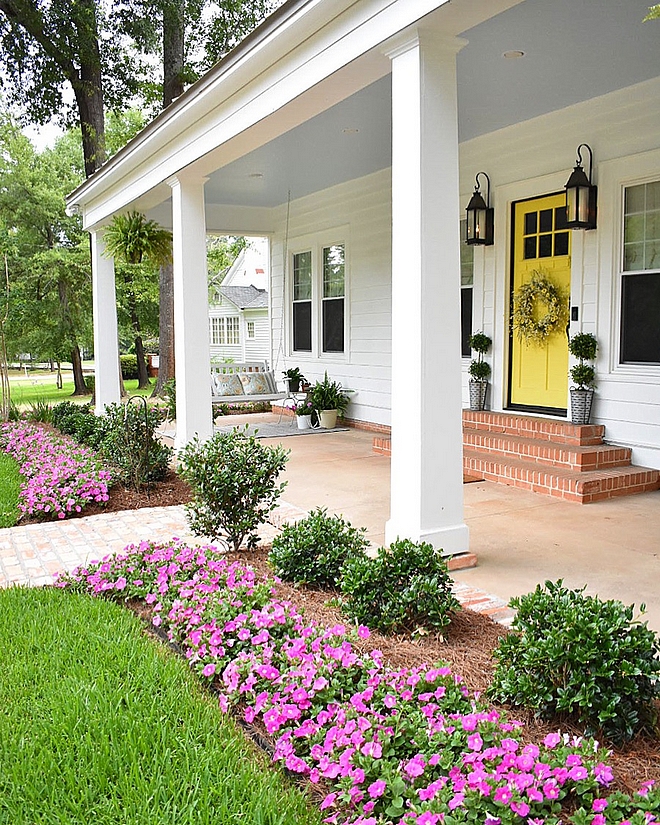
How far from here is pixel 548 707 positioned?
2.40 m

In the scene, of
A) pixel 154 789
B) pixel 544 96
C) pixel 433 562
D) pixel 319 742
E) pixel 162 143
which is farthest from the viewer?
pixel 162 143

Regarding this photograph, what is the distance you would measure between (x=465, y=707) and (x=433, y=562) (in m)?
0.94

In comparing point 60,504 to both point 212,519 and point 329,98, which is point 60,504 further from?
point 329,98

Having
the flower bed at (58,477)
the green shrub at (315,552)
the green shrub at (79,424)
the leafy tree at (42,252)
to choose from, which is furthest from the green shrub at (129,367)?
the green shrub at (315,552)

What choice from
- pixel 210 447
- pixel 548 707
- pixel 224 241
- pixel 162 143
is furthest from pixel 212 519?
pixel 224 241

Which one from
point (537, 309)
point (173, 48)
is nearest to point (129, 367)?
point (173, 48)

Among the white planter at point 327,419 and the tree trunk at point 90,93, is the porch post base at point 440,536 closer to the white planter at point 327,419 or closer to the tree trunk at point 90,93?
the white planter at point 327,419

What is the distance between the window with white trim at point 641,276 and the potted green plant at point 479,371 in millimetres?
1643

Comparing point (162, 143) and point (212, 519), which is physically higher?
point (162, 143)

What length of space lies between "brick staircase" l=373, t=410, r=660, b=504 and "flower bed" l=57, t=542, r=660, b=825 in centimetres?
317

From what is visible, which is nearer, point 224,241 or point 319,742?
point 319,742

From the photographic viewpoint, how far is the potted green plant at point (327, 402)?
1016cm

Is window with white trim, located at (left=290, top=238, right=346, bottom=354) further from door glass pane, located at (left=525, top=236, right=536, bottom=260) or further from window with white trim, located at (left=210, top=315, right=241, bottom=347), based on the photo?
window with white trim, located at (left=210, top=315, right=241, bottom=347)

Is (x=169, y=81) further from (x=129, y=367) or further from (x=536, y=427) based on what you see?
(x=129, y=367)
